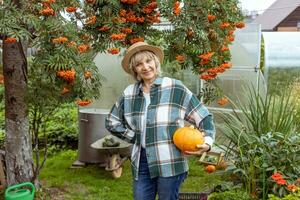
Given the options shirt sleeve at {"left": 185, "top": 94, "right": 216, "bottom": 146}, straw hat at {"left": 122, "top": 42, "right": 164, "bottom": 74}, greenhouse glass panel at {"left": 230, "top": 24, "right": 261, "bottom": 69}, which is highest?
greenhouse glass panel at {"left": 230, "top": 24, "right": 261, "bottom": 69}

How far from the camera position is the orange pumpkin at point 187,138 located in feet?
7.86

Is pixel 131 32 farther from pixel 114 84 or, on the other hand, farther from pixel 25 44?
pixel 114 84

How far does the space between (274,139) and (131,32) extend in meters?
1.38

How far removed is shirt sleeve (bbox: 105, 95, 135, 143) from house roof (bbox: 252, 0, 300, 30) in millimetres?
21966

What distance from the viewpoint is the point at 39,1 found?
2771 millimetres

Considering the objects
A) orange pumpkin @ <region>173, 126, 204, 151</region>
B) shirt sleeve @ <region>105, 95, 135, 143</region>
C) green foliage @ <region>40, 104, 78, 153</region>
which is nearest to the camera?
orange pumpkin @ <region>173, 126, 204, 151</region>

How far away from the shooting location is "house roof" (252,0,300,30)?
23.8 meters

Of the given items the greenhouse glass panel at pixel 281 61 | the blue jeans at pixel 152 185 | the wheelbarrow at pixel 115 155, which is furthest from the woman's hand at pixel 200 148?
the greenhouse glass panel at pixel 281 61

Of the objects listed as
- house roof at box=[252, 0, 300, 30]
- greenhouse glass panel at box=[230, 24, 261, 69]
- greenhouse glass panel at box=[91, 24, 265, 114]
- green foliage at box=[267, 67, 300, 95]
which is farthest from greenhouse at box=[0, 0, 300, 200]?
house roof at box=[252, 0, 300, 30]

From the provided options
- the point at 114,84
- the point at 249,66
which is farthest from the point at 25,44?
the point at 249,66

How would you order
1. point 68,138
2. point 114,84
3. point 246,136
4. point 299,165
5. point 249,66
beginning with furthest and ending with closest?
point 68,138, point 114,84, point 249,66, point 246,136, point 299,165

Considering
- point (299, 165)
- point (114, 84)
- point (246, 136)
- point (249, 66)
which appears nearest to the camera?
point (299, 165)

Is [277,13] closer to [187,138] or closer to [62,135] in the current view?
[62,135]

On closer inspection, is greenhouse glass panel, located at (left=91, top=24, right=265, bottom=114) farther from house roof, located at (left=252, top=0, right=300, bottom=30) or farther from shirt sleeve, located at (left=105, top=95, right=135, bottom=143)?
house roof, located at (left=252, top=0, right=300, bottom=30)
